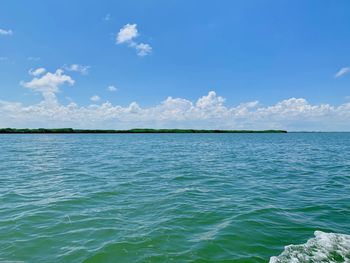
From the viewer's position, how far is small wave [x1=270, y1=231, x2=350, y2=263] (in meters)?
6.52

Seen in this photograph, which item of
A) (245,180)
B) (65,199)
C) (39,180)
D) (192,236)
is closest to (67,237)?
(192,236)

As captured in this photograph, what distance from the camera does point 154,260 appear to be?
21.6 ft

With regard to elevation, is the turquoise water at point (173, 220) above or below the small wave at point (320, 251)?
below

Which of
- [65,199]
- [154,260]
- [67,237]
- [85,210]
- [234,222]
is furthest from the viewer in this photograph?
[65,199]

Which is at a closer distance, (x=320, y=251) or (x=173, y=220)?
(x=320, y=251)

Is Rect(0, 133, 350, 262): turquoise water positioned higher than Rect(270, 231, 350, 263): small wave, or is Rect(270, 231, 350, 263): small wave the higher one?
Rect(270, 231, 350, 263): small wave

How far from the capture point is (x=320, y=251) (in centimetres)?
693

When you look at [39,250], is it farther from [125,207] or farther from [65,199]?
[65,199]

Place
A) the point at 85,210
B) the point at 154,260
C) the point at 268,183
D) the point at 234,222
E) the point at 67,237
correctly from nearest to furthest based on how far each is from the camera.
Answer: the point at 154,260
the point at 67,237
the point at 234,222
the point at 85,210
the point at 268,183

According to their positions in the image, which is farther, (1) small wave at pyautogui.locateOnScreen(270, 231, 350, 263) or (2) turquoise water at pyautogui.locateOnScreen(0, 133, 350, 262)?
(2) turquoise water at pyautogui.locateOnScreen(0, 133, 350, 262)

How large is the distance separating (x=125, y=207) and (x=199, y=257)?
5.10 meters

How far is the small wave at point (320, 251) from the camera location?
652 centimetres

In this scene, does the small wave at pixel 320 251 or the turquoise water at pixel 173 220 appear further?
the turquoise water at pixel 173 220

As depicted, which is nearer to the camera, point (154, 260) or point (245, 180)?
point (154, 260)
